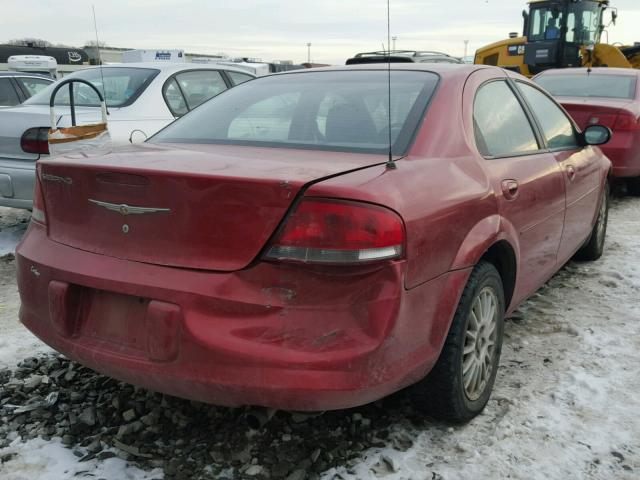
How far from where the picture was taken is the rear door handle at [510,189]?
2.74 meters

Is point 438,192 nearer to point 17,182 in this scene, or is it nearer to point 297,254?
point 297,254

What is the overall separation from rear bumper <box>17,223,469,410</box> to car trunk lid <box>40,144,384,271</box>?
0.08 m

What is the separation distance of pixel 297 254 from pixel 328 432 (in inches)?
36.6

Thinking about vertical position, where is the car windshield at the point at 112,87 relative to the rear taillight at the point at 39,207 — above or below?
above

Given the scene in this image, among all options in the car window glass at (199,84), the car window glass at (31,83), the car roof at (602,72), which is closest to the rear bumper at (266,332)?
the car window glass at (199,84)

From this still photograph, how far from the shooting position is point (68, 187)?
2.31 m

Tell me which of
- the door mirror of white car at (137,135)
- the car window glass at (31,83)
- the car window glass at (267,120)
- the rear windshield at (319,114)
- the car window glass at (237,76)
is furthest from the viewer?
the car window glass at (31,83)

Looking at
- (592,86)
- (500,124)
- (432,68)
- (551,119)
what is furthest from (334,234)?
(592,86)

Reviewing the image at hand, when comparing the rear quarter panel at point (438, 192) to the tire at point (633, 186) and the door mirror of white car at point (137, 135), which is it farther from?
the tire at point (633, 186)

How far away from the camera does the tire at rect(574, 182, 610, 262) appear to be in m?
4.71

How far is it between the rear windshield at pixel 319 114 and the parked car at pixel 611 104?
398 centimetres

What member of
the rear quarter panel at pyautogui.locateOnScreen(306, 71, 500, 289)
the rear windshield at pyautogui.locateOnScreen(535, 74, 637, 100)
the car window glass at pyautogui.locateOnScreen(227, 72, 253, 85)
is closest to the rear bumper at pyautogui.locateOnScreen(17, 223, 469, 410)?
the rear quarter panel at pyautogui.locateOnScreen(306, 71, 500, 289)

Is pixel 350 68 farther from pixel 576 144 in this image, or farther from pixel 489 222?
pixel 576 144

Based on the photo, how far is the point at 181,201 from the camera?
80.8 inches
